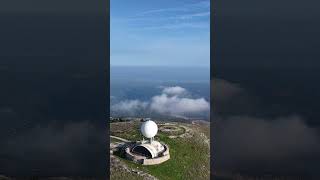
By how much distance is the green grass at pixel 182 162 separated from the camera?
116 ft

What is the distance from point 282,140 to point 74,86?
26.1 meters

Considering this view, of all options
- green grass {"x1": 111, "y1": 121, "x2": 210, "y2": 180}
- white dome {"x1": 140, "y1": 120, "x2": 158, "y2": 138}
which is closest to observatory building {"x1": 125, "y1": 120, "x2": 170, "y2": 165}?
white dome {"x1": 140, "y1": 120, "x2": 158, "y2": 138}

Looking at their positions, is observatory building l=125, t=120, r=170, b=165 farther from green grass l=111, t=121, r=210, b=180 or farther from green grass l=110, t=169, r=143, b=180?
green grass l=110, t=169, r=143, b=180

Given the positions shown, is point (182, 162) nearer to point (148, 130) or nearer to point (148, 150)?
point (148, 150)

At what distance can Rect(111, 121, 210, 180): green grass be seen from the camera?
3534 cm

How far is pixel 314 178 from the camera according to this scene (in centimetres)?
4162

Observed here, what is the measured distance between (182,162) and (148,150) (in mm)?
3282

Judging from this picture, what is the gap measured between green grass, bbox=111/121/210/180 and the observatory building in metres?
0.44

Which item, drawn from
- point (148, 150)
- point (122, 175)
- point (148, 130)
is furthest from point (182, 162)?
point (122, 175)

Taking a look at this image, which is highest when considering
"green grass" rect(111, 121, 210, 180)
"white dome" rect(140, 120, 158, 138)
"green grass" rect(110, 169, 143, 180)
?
"white dome" rect(140, 120, 158, 138)

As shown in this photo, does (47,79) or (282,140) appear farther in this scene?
(47,79)

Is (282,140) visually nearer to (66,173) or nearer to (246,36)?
(246,36)

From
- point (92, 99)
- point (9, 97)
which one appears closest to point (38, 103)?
point (9, 97)

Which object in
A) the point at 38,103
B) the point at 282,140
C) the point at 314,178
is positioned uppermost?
the point at 38,103
